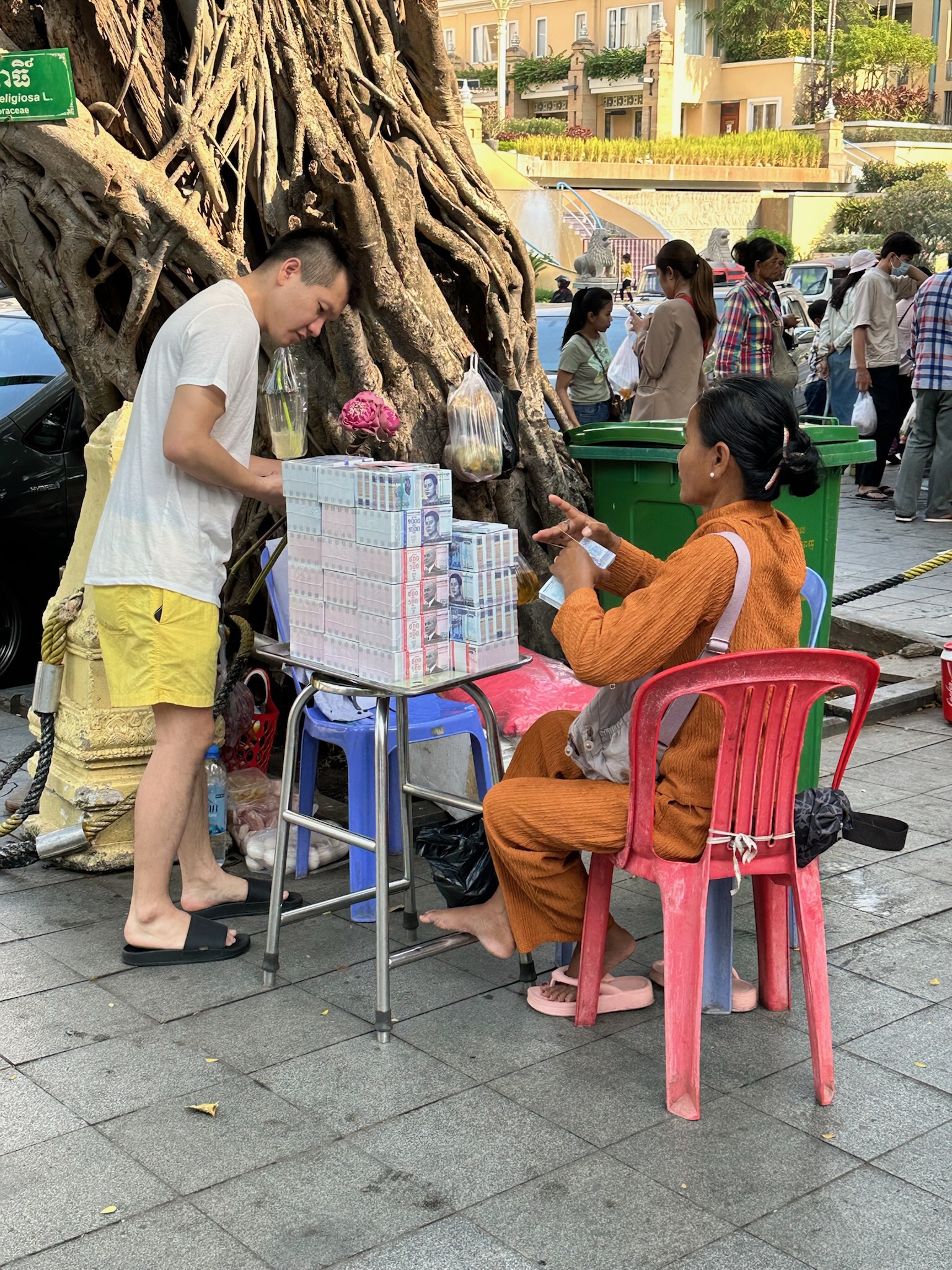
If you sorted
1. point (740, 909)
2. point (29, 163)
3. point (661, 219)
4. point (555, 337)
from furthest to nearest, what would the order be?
1. point (661, 219)
2. point (555, 337)
3. point (29, 163)
4. point (740, 909)

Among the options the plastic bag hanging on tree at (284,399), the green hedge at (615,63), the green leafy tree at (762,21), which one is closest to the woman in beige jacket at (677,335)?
the plastic bag hanging on tree at (284,399)

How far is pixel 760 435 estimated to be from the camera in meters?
3.06

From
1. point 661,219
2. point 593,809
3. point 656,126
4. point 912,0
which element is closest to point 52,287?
point 593,809

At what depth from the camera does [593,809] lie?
3062 millimetres

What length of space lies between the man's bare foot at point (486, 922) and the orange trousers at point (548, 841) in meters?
0.17

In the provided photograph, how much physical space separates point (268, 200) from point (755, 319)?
11.9 feet

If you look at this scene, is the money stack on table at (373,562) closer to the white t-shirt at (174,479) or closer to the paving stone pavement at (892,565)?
the white t-shirt at (174,479)

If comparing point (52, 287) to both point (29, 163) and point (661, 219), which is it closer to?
point (29, 163)

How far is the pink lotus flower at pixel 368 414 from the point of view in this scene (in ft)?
14.3

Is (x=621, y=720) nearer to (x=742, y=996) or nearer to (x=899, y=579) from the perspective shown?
(x=742, y=996)

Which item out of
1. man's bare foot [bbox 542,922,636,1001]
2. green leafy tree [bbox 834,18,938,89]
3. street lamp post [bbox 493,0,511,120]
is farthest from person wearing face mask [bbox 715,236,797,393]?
green leafy tree [bbox 834,18,938,89]

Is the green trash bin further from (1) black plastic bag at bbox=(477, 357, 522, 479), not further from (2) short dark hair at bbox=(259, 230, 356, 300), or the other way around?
(2) short dark hair at bbox=(259, 230, 356, 300)

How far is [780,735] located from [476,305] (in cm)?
313

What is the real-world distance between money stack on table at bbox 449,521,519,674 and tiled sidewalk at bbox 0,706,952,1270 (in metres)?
0.88
